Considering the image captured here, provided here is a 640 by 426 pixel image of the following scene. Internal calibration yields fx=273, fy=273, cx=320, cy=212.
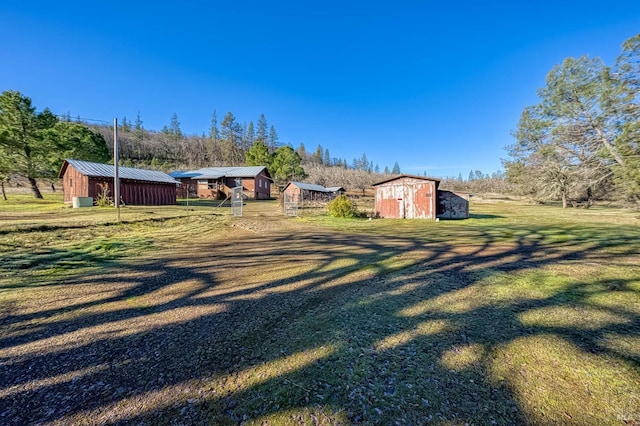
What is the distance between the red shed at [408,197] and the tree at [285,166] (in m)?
28.1

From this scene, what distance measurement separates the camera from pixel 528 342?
124 inches

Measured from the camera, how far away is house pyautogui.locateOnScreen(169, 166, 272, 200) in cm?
3900

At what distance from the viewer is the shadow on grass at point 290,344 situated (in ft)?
7.34

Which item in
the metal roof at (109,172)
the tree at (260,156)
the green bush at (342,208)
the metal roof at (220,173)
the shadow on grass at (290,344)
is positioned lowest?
the shadow on grass at (290,344)

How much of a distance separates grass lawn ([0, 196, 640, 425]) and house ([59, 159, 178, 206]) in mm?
19921

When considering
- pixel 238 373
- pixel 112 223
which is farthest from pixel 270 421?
pixel 112 223

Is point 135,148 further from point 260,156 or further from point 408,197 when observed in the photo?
point 408,197

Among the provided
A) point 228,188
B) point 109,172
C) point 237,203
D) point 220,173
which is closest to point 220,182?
point 220,173

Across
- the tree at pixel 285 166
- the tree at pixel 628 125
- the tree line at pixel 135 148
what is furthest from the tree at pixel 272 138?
the tree at pixel 628 125

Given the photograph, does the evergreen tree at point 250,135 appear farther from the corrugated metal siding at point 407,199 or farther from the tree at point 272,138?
the corrugated metal siding at point 407,199

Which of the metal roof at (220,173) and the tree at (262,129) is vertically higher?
the tree at (262,129)

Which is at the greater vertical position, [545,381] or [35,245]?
[35,245]

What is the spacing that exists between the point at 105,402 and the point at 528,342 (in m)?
4.31

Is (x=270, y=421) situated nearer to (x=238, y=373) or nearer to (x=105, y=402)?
(x=238, y=373)
